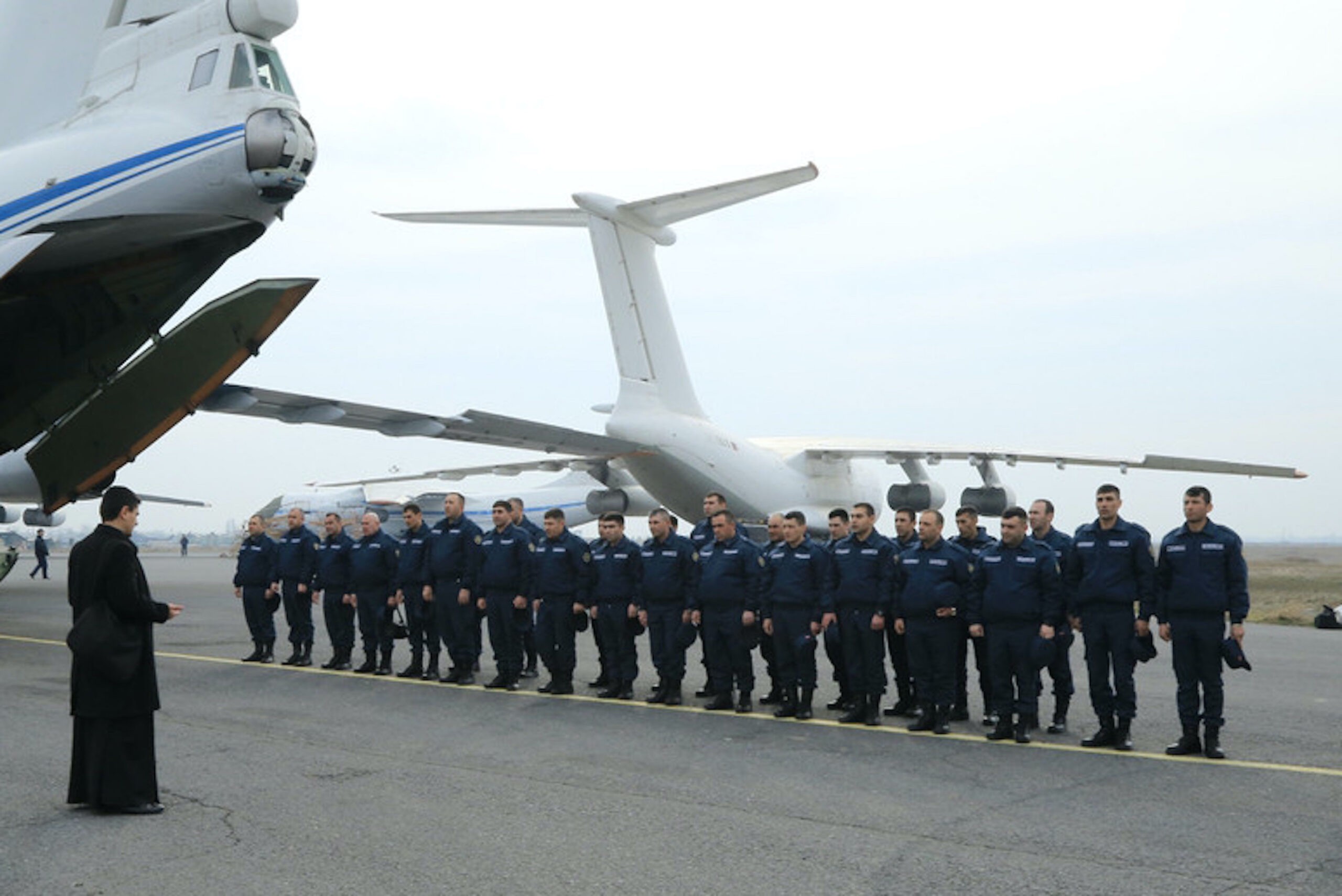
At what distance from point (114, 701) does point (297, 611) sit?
7.26 metres

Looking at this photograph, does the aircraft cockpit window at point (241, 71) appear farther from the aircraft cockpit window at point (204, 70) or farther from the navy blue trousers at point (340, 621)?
the navy blue trousers at point (340, 621)

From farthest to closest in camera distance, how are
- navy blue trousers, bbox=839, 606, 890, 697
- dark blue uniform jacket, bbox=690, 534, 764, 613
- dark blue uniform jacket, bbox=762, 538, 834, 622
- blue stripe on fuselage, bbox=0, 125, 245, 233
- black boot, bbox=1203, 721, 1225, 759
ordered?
blue stripe on fuselage, bbox=0, 125, 245, 233
dark blue uniform jacket, bbox=690, 534, 764, 613
dark blue uniform jacket, bbox=762, 538, 834, 622
navy blue trousers, bbox=839, 606, 890, 697
black boot, bbox=1203, 721, 1225, 759

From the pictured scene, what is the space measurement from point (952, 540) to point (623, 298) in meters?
12.9

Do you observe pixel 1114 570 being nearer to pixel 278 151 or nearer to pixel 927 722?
pixel 927 722

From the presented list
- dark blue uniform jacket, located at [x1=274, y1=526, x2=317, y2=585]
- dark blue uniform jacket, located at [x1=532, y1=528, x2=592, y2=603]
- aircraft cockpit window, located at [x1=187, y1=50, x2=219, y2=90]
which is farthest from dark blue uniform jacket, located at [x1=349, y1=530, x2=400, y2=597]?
aircraft cockpit window, located at [x1=187, y1=50, x2=219, y2=90]

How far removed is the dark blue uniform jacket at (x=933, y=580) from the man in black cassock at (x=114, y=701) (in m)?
5.43

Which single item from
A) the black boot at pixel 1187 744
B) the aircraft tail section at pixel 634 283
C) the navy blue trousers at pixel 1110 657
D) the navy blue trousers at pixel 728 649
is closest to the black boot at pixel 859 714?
the navy blue trousers at pixel 728 649

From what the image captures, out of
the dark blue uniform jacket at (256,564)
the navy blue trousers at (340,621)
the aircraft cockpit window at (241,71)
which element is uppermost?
the aircraft cockpit window at (241,71)

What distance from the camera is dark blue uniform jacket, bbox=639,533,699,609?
1062 centimetres

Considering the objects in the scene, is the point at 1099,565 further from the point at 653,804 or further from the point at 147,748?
the point at 147,748

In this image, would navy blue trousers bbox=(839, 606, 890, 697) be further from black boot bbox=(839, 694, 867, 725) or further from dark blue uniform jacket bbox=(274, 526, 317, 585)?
dark blue uniform jacket bbox=(274, 526, 317, 585)

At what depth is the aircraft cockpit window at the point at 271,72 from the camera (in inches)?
438

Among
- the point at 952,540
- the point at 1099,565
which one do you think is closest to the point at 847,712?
the point at 952,540

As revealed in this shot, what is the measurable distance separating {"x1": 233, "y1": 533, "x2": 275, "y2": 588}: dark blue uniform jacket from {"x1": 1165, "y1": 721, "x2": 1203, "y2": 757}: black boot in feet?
31.0
